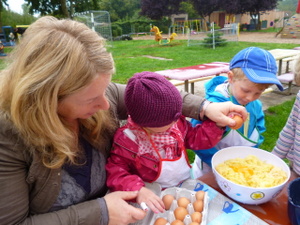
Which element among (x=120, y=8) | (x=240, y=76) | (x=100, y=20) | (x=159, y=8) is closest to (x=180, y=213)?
(x=240, y=76)

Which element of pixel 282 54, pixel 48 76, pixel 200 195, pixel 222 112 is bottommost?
pixel 282 54

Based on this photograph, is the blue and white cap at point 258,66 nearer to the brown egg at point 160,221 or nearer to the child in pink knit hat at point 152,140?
the child in pink knit hat at point 152,140

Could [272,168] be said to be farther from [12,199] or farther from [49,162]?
[12,199]

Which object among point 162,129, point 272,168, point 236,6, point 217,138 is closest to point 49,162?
point 162,129

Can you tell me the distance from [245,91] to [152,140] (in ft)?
2.18

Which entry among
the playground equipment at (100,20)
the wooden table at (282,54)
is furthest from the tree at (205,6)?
the wooden table at (282,54)

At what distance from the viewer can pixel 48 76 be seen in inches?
29.8

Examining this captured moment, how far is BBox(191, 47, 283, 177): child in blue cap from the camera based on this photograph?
137 centimetres

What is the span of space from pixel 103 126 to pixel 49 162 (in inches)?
13.0

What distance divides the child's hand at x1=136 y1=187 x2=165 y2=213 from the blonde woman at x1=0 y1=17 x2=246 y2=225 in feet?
0.11

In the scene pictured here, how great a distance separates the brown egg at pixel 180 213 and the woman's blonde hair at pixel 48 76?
0.43 m

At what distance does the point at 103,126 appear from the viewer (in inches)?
45.1

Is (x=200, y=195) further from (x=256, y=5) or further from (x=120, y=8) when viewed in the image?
(x=120, y=8)

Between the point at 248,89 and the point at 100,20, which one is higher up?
the point at 100,20
